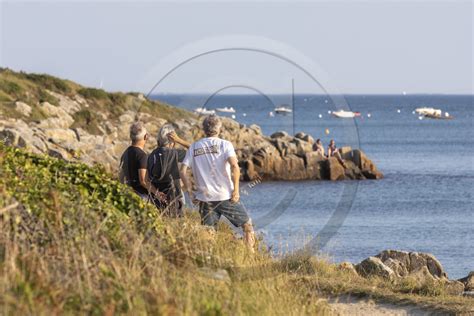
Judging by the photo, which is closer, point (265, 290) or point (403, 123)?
point (265, 290)

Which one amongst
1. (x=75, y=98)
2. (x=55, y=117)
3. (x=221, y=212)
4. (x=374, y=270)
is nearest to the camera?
(x=221, y=212)

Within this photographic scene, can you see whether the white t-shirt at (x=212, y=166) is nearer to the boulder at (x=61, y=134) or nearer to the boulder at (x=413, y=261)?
the boulder at (x=413, y=261)

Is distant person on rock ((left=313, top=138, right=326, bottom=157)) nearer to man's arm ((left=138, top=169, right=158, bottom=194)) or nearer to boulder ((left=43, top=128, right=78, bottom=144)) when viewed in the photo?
boulder ((left=43, top=128, right=78, bottom=144))

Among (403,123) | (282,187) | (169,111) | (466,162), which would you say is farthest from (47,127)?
(403,123)

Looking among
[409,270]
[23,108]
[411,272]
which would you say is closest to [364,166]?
[23,108]

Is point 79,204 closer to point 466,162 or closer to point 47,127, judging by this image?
point 47,127

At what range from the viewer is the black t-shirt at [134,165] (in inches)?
504

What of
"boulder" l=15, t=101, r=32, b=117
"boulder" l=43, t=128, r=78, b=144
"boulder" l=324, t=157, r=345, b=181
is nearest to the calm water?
"boulder" l=324, t=157, r=345, b=181

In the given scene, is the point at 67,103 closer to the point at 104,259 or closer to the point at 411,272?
the point at 411,272

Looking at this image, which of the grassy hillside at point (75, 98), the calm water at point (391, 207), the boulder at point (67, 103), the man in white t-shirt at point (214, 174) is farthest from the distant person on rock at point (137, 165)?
the boulder at point (67, 103)

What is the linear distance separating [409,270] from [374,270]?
3.02m

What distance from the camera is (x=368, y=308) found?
1145cm

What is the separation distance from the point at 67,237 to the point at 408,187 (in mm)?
46577

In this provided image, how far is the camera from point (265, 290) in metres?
9.48
